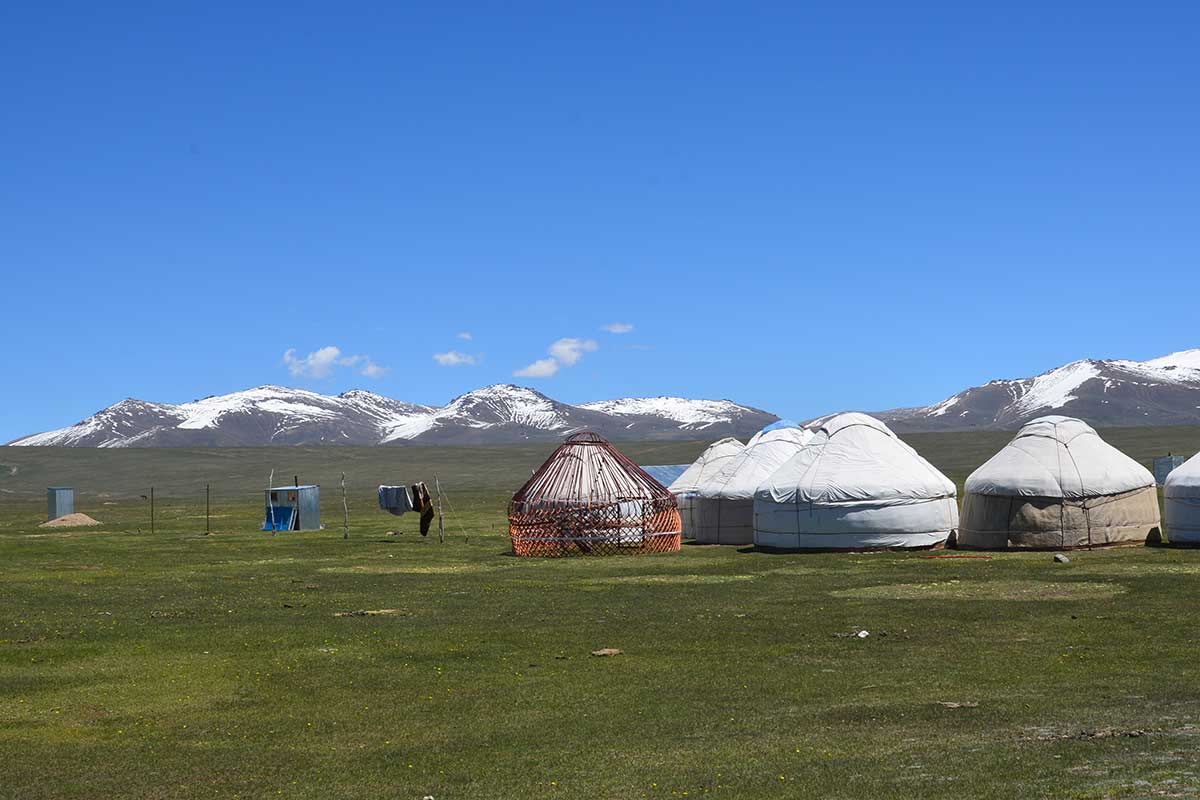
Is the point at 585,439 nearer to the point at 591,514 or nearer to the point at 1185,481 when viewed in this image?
the point at 591,514

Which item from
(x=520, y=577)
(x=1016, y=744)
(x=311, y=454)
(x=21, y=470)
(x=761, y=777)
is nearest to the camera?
(x=761, y=777)

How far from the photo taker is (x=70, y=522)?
5691 cm

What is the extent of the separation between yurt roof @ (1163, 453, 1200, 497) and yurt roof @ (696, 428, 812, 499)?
10.3 meters

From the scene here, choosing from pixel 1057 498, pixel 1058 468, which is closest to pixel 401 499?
pixel 1058 468

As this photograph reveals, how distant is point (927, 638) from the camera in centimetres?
1767

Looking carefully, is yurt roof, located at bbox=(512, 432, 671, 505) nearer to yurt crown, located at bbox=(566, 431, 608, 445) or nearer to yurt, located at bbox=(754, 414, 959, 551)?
yurt crown, located at bbox=(566, 431, 608, 445)

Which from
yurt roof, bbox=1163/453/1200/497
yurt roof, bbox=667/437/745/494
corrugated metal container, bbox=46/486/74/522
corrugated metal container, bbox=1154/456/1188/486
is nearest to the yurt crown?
yurt roof, bbox=667/437/745/494

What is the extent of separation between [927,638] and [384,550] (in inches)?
916

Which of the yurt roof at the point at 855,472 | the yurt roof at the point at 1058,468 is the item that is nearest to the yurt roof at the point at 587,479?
the yurt roof at the point at 855,472

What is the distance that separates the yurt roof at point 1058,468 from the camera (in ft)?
110

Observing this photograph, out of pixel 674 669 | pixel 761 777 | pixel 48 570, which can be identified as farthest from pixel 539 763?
pixel 48 570

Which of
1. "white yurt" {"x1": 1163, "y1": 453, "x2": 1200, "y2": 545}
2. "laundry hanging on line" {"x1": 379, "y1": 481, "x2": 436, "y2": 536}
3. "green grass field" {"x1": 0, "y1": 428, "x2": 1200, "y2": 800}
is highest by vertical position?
"laundry hanging on line" {"x1": 379, "y1": 481, "x2": 436, "y2": 536}

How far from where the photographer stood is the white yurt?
109ft

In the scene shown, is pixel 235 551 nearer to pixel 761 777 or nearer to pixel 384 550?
pixel 384 550
